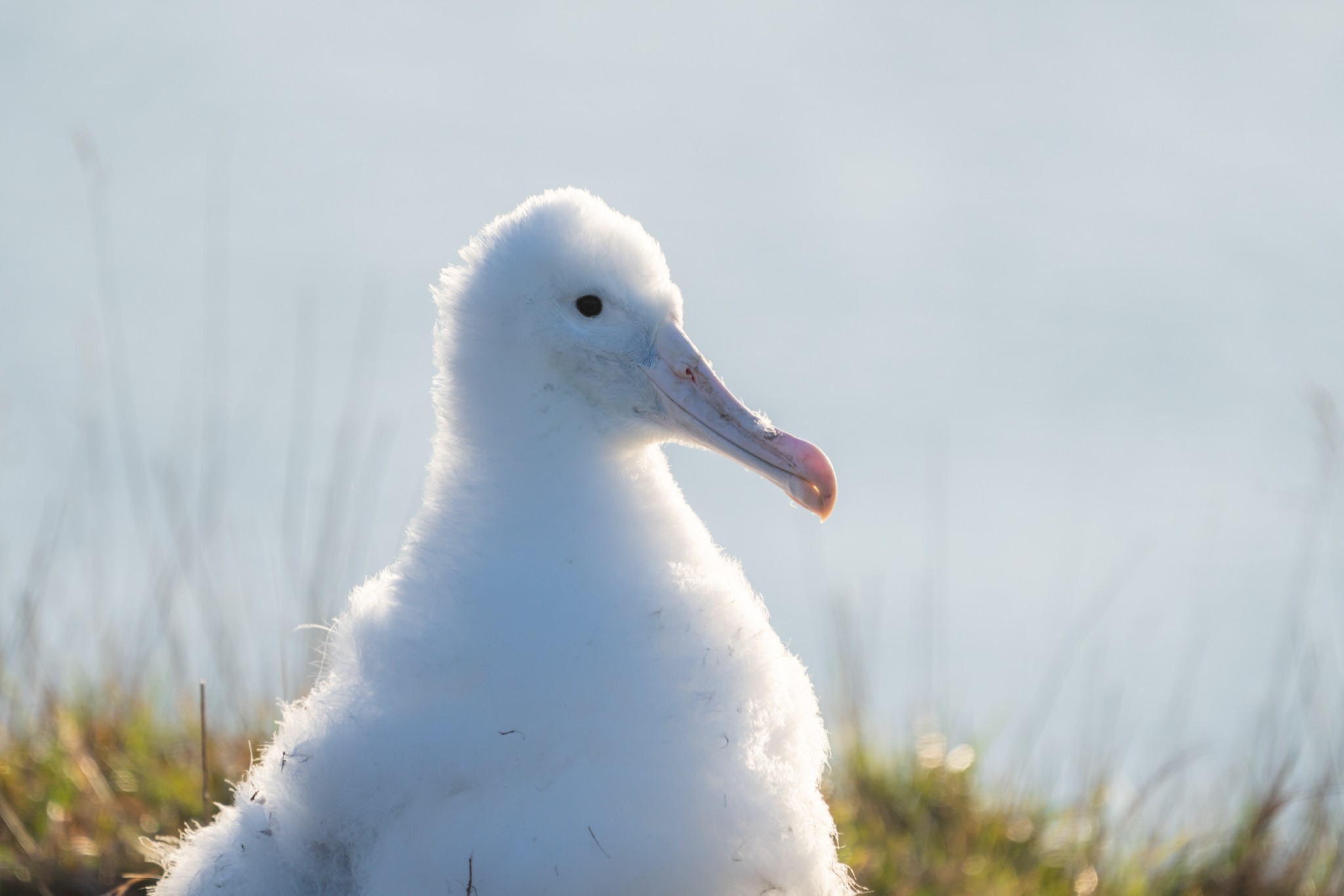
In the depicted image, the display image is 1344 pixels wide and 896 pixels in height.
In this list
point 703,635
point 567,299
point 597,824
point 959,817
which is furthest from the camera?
point 959,817

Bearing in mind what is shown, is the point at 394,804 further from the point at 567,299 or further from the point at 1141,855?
the point at 1141,855

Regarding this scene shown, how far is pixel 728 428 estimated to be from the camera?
11.1 feet

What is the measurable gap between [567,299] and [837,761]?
281cm

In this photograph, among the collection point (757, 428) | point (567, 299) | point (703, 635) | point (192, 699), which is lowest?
→ point (192, 699)

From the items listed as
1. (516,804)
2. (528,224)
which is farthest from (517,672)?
(528,224)

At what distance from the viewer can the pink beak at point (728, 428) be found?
3314 mm

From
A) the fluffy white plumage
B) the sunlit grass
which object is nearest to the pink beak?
the fluffy white plumage

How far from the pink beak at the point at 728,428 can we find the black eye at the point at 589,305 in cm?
15

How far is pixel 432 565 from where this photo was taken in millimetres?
2986

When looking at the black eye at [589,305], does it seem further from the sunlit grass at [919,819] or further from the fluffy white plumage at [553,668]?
the sunlit grass at [919,819]

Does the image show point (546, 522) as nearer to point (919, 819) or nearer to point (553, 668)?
point (553, 668)

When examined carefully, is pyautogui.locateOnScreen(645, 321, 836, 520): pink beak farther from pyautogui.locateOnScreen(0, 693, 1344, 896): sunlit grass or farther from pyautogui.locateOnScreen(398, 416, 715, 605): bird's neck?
pyautogui.locateOnScreen(0, 693, 1344, 896): sunlit grass

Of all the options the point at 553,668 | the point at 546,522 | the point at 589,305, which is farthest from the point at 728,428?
the point at 553,668

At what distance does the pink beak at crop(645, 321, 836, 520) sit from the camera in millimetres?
3314
